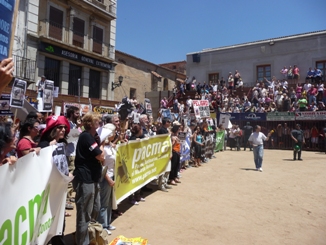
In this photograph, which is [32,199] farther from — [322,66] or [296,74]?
[322,66]

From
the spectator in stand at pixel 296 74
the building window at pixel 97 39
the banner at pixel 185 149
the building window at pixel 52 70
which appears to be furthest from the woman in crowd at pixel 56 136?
the spectator in stand at pixel 296 74

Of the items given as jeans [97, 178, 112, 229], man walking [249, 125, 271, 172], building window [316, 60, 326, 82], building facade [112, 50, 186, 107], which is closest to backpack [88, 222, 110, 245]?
jeans [97, 178, 112, 229]

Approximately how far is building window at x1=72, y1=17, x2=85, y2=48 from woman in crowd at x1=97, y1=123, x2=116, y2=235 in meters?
19.7

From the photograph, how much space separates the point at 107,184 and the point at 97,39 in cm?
2198

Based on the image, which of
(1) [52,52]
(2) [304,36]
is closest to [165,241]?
(1) [52,52]

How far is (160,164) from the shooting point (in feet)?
27.0

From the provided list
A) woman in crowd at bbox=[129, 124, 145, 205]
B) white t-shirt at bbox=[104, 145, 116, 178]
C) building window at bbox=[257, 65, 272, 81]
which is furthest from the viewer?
building window at bbox=[257, 65, 272, 81]

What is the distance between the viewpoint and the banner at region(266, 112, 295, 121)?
2117 centimetres

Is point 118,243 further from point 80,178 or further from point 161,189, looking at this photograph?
point 161,189

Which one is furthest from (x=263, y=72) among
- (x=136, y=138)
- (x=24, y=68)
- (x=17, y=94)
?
(x=17, y=94)

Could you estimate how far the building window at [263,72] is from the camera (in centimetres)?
2947

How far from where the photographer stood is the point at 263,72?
29797 mm

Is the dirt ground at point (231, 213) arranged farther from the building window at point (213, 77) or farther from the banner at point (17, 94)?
the building window at point (213, 77)

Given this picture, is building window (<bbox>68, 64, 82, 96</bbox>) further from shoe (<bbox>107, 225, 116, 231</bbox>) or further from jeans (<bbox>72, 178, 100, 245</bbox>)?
jeans (<bbox>72, 178, 100, 245</bbox>)
